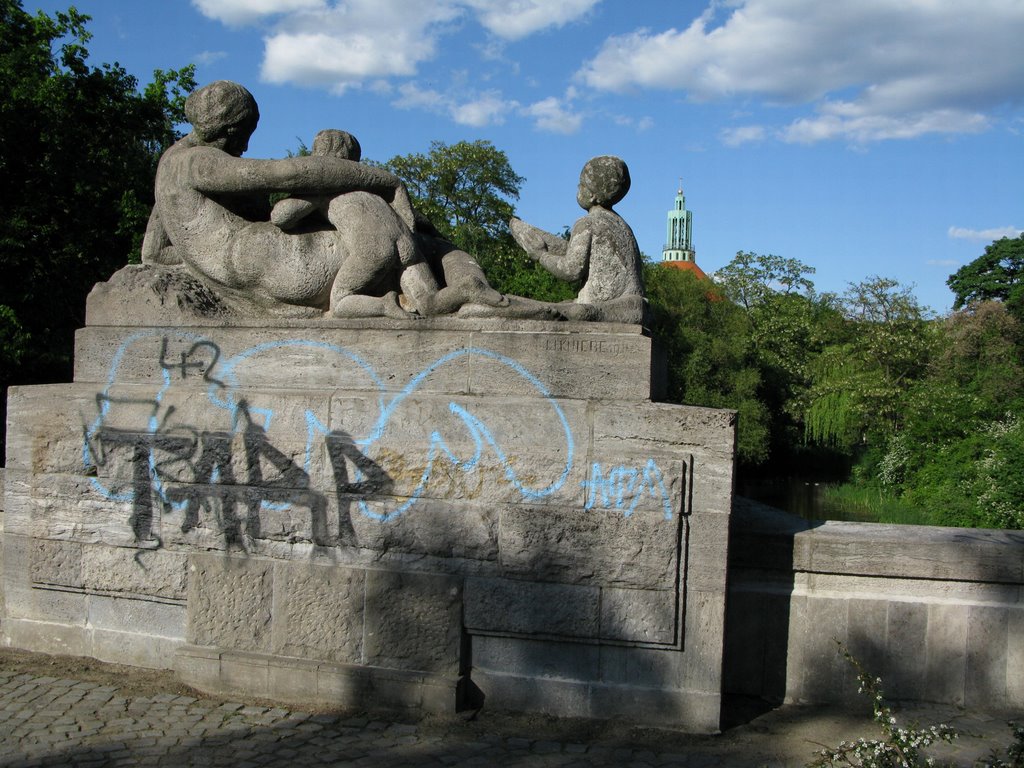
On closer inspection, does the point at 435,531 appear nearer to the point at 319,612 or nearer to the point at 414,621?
the point at 414,621

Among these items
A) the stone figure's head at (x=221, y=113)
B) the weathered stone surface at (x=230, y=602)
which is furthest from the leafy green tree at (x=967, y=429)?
the stone figure's head at (x=221, y=113)

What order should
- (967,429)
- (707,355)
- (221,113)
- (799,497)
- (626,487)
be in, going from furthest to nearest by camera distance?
(707,355)
(799,497)
(967,429)
(221,113)
(626,487)

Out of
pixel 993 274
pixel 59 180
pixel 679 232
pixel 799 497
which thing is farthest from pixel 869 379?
pixel 679 232

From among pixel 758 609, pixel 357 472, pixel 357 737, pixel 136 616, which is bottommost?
pixel 357 737

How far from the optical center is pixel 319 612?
4504 millimetres

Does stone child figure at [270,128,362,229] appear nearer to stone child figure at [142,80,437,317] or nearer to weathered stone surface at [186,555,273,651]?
stone child figure at [142,80,437,317]

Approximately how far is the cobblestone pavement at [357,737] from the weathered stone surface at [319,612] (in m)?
0.30

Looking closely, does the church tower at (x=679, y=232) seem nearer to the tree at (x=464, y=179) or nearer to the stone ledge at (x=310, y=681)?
the tree at (x=464, y=179)

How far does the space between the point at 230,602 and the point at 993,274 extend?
1548 inches

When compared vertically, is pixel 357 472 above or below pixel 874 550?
above

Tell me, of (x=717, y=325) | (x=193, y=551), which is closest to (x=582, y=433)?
(x=193, y=551)

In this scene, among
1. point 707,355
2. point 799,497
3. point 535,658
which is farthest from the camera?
point 707,355

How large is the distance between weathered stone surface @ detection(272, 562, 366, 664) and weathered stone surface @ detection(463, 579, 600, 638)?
1.84 feet

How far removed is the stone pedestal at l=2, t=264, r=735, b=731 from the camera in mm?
4191
